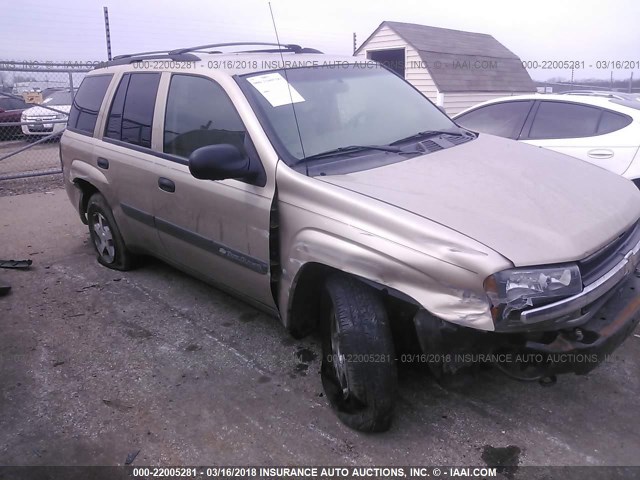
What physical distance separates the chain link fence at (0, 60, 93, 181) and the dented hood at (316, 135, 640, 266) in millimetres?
8039

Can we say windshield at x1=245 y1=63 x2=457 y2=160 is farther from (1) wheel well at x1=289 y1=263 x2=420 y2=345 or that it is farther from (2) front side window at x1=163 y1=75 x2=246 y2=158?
(1) wheel well at x1=289 y1=263 x2=420 y2=345

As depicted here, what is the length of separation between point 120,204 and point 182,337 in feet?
4.21

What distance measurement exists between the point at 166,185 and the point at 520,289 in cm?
240

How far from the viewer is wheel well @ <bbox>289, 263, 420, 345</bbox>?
2457 mm

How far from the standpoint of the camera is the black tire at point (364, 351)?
248 cm

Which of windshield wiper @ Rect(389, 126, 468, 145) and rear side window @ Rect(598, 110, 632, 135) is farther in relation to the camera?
rear side window @ Rect(598, 110, 632, 135)

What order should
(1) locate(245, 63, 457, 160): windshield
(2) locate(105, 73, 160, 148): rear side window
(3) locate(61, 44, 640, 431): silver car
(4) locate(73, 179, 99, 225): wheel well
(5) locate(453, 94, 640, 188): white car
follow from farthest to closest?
(5) locate(453, 94, 640, 188): white car → (4) locate(73, 179, 99, 225): wheel well → (2) locate(105, 73, 160, 148): rear side window → (1) locate(245, 63, 457, 160): windshield → (3) locate(61, 44, 640, 431): silver car

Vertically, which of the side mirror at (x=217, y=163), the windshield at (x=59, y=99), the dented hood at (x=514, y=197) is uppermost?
the side mirror at (x=217, y=163)

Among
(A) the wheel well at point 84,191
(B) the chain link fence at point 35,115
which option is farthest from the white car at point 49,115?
(A) the wheel well at point 84,191

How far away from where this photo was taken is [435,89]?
45.9ft

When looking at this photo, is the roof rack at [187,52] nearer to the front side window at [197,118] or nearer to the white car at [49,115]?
the front side window at [197,118]

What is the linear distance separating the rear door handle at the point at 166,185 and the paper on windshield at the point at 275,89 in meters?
0.87

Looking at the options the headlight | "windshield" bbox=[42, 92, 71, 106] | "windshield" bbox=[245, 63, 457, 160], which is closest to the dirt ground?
the headlight

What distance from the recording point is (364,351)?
8.12 feet
